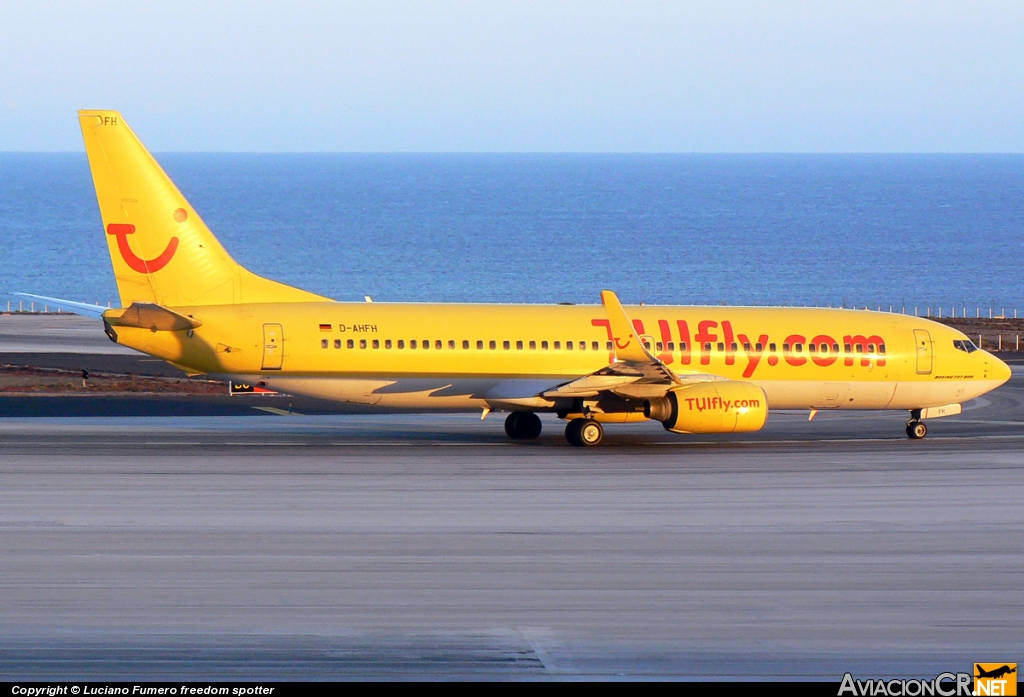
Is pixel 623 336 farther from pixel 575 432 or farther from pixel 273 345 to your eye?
pixel 273 345

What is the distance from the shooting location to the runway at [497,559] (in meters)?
13.6

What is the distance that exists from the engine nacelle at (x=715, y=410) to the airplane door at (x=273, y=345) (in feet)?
27.6

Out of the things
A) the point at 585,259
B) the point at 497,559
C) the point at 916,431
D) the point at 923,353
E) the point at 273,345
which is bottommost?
the point at 497,559

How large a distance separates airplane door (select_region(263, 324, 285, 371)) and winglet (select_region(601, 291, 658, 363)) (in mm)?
Answer: 7001

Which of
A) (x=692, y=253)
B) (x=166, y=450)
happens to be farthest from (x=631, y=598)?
(x=692, y=253)

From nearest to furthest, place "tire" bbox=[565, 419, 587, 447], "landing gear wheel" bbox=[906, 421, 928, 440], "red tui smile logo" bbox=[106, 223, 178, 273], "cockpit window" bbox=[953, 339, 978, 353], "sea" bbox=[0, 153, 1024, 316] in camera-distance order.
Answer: "red tui smile logo" bbox=[106, 223, 178, 273]
"tire" bbox=[565, 419, 587, 447]
"landing gear wheel" bbox=[906, 421, 928, 440]
"cockpit window" bbox=[953, 339, 978, 353]
"sea" bbox=[0, 153, 1024, 316]

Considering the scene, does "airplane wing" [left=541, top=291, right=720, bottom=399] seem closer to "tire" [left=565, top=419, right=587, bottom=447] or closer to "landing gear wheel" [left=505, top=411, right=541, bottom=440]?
"tire" [left=565, top=419, right=587, bottom=447]

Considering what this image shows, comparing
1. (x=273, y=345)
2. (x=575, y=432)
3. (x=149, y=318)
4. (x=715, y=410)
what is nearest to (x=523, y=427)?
(x=575, y=432)

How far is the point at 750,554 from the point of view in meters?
18.6

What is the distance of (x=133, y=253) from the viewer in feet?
94.7

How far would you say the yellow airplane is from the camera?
28.7 meters

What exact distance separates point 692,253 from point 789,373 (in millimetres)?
112814

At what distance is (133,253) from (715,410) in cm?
1291

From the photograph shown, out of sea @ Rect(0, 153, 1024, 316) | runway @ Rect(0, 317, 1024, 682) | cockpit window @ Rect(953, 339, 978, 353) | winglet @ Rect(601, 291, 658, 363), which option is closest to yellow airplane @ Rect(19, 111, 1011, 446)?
winglet @ Rect(601, 291, 658, 363)
